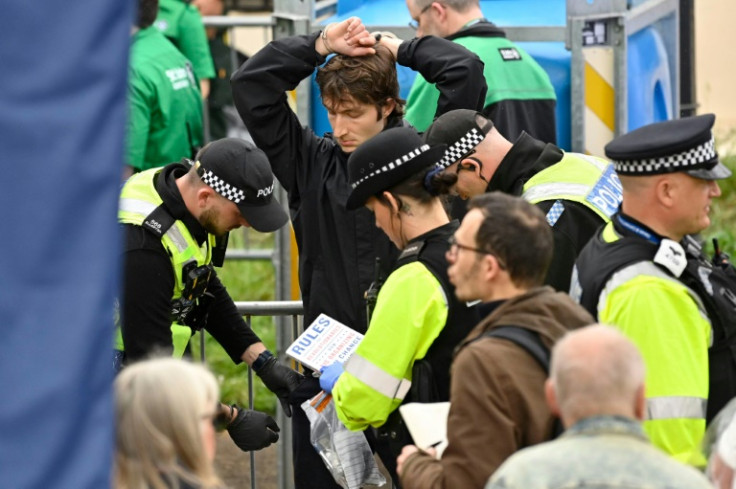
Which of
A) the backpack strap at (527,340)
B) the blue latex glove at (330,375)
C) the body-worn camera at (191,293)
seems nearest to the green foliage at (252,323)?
the body-worn camera at (191,293)

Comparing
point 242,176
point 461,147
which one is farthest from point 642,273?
point 242,176

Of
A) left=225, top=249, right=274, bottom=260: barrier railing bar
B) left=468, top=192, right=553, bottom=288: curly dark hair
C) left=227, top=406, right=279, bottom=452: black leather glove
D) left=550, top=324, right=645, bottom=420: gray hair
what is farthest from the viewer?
left=225, top=249, right=274, bottom=260: barrier railing bar

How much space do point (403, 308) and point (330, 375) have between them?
0.55m

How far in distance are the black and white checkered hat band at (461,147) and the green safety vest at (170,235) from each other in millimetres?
920

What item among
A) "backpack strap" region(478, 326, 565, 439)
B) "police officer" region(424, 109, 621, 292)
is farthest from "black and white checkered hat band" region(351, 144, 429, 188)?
"backpack strap" region(478, 326, 565, 439)

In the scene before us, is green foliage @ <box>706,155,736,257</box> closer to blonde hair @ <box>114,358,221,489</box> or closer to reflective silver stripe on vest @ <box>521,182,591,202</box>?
reflective silver stripe on vest @ <box>521,182,591,202</box>

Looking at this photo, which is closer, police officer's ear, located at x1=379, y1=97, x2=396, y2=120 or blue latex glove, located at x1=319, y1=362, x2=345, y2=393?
blue latex glove, located at x1=319, y1=362, x2=345, y2=393

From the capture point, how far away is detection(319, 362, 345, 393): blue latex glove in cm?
440

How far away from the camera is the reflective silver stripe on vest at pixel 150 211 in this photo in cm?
473

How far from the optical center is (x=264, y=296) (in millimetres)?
9680

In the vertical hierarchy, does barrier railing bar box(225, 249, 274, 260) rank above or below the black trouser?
below

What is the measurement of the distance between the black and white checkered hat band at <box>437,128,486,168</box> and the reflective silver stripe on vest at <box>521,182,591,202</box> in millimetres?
252

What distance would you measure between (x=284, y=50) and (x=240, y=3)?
8185mm

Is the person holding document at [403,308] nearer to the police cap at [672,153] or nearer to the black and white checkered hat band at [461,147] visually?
the black and white checkered hat band at [461,147]
